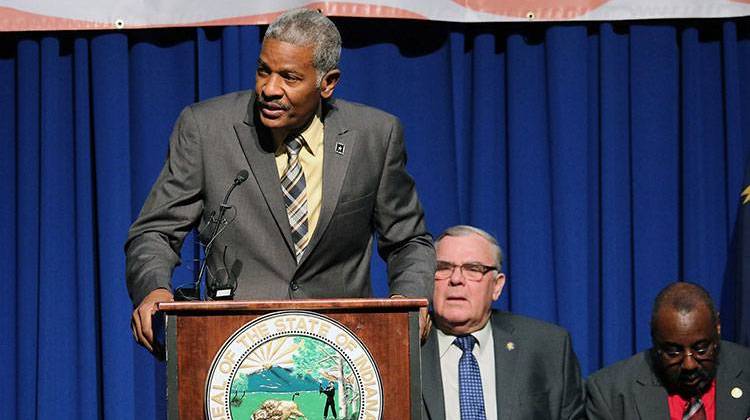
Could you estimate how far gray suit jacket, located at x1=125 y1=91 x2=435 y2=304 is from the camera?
87.8 inches

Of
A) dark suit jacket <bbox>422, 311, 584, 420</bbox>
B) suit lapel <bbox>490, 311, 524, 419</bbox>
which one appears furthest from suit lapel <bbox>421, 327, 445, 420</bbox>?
suit lapel <bbox>490, 311, 524, 419</bbox>

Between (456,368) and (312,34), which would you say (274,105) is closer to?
(312,34)

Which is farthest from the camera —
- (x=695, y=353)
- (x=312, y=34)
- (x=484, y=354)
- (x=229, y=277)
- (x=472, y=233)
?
(x=472, y=233)

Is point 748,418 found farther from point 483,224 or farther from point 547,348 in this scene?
point 483,224

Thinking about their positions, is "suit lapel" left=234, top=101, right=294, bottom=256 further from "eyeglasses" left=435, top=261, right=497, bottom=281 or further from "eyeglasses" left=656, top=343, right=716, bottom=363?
"eyeglasses" left=656, top=343, right=716, bottom=363

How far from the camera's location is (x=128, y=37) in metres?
4.08

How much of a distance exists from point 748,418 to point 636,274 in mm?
865

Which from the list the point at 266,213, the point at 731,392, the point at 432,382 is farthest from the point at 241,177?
the point at 731,392

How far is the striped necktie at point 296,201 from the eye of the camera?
7.39ft

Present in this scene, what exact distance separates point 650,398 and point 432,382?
0.63m

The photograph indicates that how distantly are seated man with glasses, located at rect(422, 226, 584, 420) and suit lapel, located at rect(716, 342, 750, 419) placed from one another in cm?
39

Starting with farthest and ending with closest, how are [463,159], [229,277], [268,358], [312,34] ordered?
[463,159]
[312,34]
[229,277]
[268,358]

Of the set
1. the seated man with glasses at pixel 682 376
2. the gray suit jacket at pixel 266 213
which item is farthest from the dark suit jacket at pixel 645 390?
the gray suit jacket at pixel 266 213

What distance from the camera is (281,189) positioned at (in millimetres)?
2238
